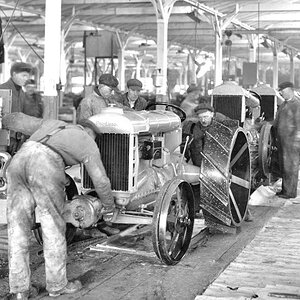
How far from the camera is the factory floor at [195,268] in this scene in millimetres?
4105

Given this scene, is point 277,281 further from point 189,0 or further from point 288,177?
point 189,0

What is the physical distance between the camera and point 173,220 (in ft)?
15.8

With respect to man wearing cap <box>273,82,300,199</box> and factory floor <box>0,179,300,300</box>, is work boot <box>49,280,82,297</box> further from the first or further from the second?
man wearing cap <box>273,82,300,199</box>

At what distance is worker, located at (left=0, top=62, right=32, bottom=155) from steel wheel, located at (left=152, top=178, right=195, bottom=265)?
1.85m

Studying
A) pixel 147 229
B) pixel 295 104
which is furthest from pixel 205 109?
pixel 295 104

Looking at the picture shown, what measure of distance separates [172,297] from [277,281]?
75cm

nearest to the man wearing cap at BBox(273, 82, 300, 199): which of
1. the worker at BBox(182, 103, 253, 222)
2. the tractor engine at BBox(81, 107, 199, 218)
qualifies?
the worker at BBox(182, 103, 253, 222)

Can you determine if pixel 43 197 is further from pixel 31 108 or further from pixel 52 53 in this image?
pixel 31 108

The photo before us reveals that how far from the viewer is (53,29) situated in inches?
326

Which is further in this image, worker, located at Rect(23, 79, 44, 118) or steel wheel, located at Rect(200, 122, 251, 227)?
worker, located at Rect(23, 79, 44, 118)

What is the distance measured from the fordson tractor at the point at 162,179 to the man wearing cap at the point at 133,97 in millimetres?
1639

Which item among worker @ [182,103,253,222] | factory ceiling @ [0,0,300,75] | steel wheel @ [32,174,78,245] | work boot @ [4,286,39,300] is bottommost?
work boot @ [4,286,39,300]

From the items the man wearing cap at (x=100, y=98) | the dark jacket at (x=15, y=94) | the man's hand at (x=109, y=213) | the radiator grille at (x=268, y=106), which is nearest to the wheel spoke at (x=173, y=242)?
the man's hand at (x=109, y=213)

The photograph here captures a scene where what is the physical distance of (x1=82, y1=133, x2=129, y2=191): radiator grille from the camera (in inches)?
181
